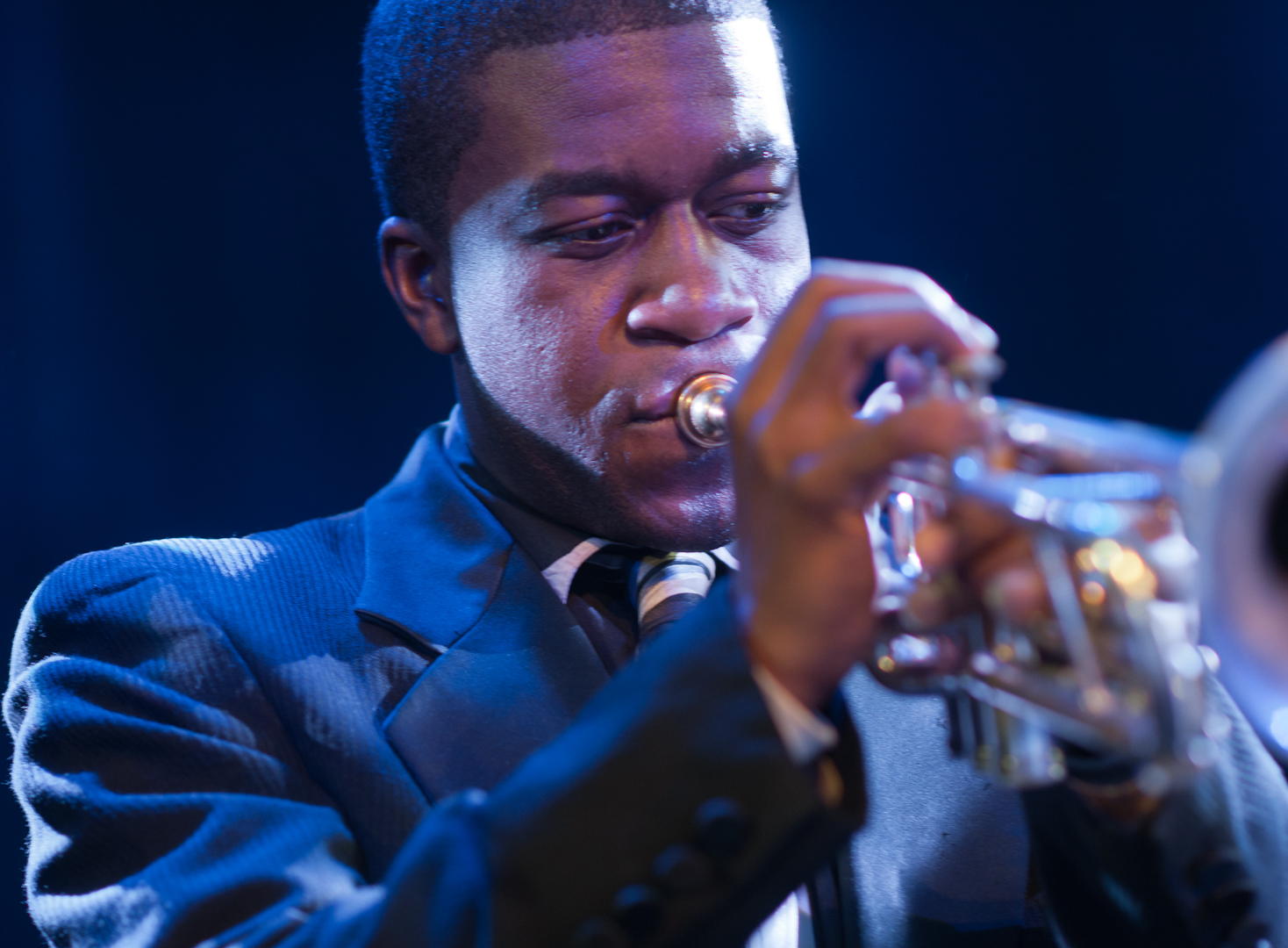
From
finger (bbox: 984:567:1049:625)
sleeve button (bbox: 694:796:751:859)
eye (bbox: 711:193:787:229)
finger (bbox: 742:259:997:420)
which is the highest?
finger (bbox: 742:259:997:420)

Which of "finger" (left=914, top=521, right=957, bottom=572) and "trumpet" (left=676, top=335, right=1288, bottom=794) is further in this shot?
"finger" (left=914, top=521, right=957, bottom=572)

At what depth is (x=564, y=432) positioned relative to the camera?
1911 millimetres

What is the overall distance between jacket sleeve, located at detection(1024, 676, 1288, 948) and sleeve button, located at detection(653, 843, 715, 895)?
53cm

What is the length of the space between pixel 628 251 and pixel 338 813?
3.06 ft

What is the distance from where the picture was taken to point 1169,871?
4.84 ft

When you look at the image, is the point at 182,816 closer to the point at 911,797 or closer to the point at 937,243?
the point at 911,797

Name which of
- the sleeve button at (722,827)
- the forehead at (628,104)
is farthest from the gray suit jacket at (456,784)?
the forehead at (628,104)

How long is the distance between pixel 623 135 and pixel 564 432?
465 mm

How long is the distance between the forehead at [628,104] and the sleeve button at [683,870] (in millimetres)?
1044

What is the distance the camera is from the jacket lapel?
67.7 inches

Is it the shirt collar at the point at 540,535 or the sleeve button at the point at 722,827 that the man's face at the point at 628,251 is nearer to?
the shirt collar at the point at 540,535

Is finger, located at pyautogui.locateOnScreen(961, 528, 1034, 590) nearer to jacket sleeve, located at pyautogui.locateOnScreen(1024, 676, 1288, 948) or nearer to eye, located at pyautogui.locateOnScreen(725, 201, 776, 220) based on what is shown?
jacket sleeve, located at pyautogui.locateOnScreen(1024, 676, 1288, 948)

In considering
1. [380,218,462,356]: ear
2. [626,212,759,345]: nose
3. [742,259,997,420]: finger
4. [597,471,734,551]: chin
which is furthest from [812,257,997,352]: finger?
[380,218,462,356]: ear

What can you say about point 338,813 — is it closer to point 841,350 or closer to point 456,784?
point 456,784
